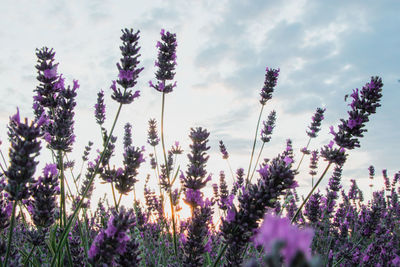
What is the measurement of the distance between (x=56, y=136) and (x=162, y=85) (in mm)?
1941

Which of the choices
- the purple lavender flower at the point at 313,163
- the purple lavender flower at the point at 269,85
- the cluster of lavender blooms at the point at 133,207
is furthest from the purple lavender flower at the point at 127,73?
the purple lavender flower at the point at 313,163

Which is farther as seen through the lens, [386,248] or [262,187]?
[386,248]

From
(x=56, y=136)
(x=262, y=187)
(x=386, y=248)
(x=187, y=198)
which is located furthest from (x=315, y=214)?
(x=56, y=136)

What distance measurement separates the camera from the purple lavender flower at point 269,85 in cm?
645

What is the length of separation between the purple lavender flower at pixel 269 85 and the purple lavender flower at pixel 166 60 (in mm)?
2622

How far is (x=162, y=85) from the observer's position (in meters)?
4.46

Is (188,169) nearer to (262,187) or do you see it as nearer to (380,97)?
(262,187)

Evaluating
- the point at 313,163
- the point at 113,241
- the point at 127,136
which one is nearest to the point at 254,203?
the point at 113,241

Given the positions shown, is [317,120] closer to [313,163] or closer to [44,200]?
[313,163]

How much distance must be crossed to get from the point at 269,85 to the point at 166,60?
2822mm

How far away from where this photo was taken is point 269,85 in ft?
21.3

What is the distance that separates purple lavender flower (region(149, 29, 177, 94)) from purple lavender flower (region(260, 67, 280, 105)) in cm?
262

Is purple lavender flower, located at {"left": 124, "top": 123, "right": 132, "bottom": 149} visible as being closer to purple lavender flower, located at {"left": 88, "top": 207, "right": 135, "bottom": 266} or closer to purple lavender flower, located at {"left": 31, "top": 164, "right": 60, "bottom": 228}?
purple lavender flower, located at {"left": 31, "top": 164, "right": 60, "bottom": 228}

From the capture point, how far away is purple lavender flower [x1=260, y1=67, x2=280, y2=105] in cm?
645
